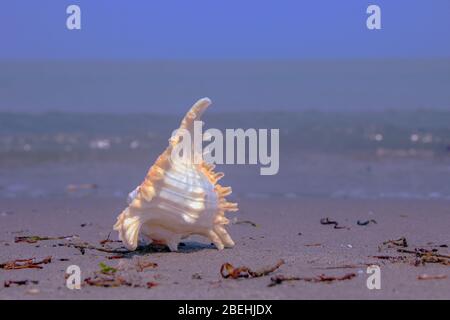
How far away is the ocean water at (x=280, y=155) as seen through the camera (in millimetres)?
10016

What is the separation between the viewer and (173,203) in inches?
180

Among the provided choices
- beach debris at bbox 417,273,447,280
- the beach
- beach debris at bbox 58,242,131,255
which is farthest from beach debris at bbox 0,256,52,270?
beach debris at bbox 417,273,447,280

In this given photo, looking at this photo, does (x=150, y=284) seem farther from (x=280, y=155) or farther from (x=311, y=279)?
(x=280, y=155)

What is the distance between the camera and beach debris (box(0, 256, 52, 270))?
14.5ft

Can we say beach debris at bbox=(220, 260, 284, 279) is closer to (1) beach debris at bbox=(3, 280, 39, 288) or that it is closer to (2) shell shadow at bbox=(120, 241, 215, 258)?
(2) shell shadow at bbox=(120, 241, 215, 258)

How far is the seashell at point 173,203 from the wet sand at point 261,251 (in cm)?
16

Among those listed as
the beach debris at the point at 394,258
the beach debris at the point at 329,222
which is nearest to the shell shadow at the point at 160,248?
the beach debris at the point at 394,258

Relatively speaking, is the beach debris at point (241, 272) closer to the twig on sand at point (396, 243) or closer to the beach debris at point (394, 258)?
the beach debris at point (394, 258)

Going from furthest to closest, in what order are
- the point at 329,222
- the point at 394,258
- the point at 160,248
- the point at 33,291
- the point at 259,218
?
the point at 259,218 < the point at 329,222 < the point at 160,248 < the point at 394,258 < the point at 33,291

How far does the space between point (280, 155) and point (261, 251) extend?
28.7 ft

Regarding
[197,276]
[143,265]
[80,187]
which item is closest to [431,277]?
[197,276]

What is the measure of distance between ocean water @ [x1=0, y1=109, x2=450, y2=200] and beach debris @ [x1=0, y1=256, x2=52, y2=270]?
4.70 m
